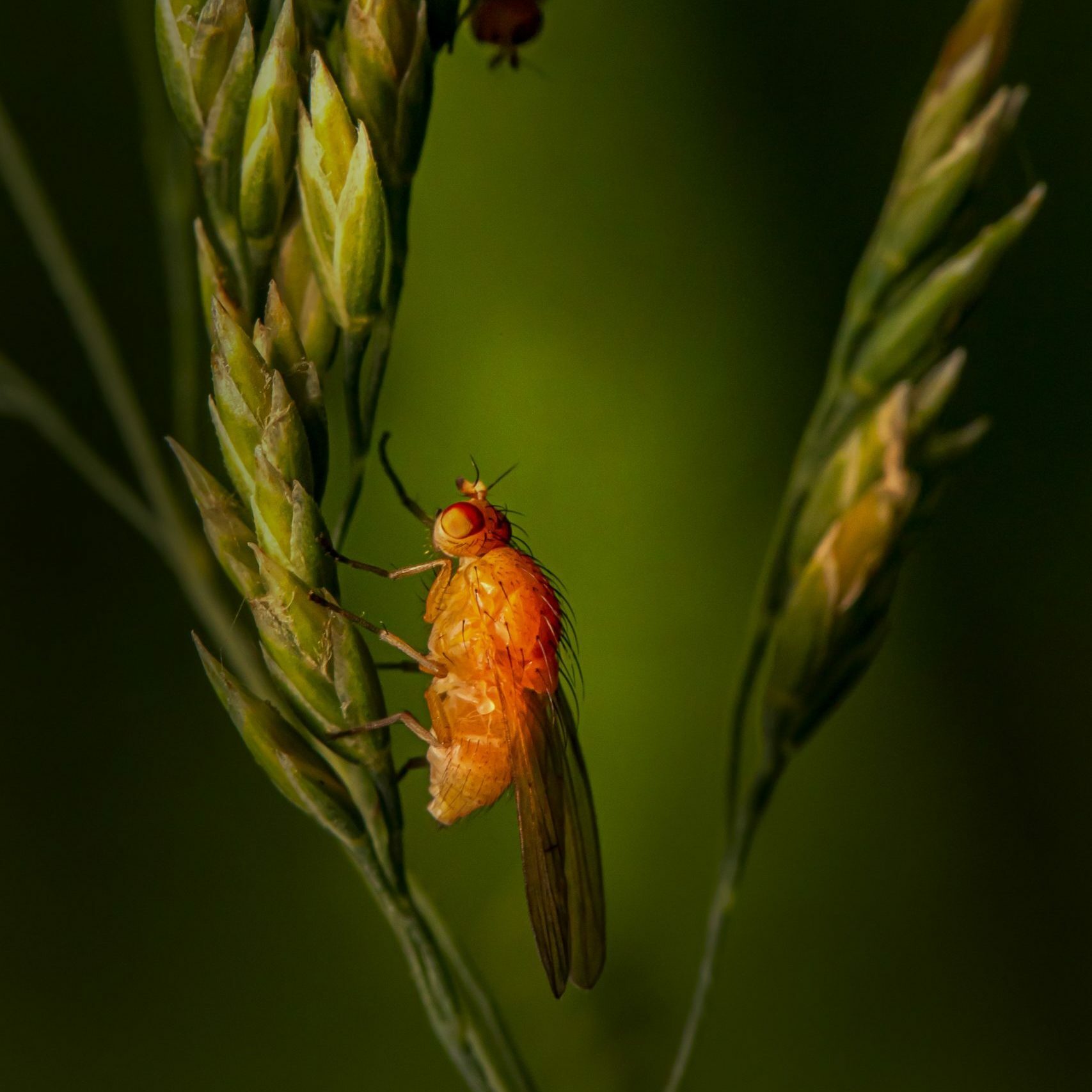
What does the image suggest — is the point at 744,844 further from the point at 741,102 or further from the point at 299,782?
the point at 741,102

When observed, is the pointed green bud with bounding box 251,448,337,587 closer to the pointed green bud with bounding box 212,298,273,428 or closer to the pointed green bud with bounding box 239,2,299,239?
the pointed green bud with bounding box 212,298,273,428

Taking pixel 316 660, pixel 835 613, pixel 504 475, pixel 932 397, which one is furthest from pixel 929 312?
pixel 316 660

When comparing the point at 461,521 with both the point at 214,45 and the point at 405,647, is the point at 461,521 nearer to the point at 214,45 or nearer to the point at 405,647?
the point at 405,647

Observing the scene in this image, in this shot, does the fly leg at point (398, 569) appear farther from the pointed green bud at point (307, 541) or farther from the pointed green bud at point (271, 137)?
the pointed green bud at point (271, 137)

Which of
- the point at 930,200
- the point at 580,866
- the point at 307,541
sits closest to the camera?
the point at 307,541

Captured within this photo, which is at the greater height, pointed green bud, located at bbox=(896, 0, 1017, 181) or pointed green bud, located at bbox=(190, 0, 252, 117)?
pointed green bud, located at bbox=(190, 0, 252, 117)

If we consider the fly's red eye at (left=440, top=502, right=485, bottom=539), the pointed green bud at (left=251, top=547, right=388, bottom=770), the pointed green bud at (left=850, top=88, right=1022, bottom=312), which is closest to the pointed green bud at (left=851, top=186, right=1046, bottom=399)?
the pointed green bud at (left=850, top=88, right=1022, bottom=312)

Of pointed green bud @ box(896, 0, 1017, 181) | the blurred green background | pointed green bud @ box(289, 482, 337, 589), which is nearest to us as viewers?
pointed green bud @ box(289, 482, 337, 589)
